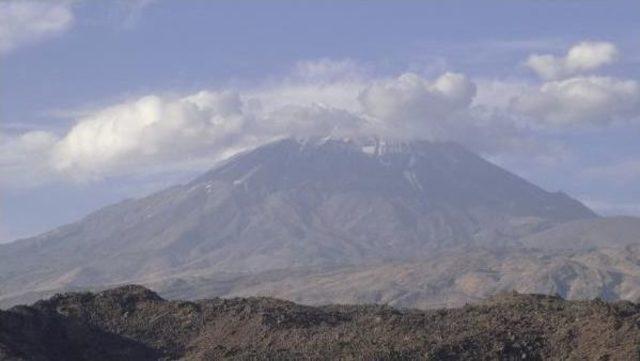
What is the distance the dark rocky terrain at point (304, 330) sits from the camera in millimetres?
40531

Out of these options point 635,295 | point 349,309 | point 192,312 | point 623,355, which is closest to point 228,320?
point 192,312

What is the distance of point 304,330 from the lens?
47.5 metres

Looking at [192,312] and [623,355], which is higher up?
[192,312]

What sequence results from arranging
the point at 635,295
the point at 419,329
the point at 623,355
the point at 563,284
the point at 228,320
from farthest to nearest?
the point at 563,284, the point at 635,295, the point at 228,320, the point at 419,329, the point at 623,355

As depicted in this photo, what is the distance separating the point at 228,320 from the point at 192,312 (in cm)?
229

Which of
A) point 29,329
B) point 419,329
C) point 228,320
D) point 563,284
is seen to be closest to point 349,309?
point 228,320

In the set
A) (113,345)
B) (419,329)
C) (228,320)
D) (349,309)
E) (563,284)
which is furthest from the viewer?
(563,284)

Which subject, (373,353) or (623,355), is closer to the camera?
(623,355)

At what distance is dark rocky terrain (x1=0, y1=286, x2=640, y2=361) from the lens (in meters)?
40.5

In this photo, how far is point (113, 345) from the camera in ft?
160

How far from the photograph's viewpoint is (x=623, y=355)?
3728 cm

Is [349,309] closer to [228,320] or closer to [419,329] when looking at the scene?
[228,320]

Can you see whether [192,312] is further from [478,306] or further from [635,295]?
[635,295]

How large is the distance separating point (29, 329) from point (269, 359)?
12.7 meters
